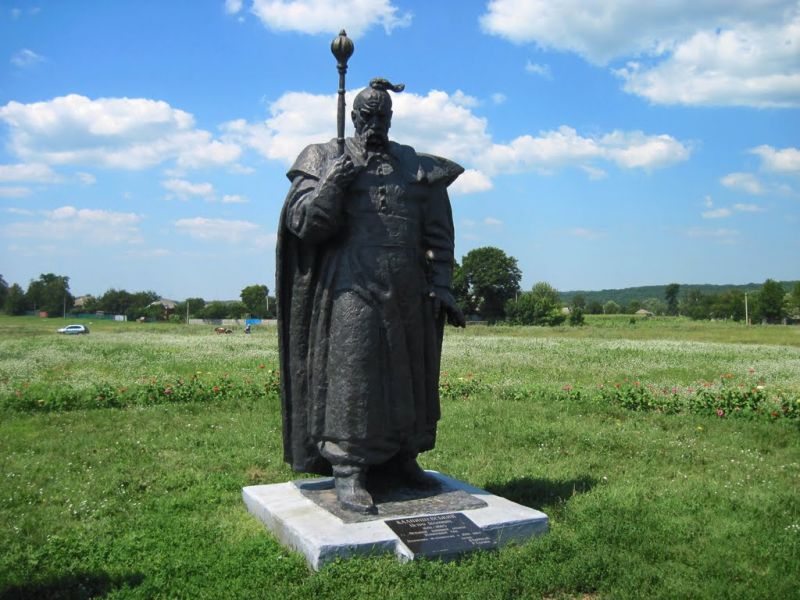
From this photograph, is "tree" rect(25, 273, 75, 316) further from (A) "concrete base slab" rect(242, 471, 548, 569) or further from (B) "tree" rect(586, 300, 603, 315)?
(A) "concrete base slab" rect(242, 471, 548, 569)

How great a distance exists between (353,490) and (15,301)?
302 feet

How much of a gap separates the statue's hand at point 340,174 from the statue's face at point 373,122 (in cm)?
46

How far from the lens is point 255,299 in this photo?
84.2 metres

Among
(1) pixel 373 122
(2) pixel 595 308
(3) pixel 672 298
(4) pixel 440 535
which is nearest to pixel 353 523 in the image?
(4) pixel 440 535

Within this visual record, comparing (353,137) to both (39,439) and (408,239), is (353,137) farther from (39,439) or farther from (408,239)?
(39,439)

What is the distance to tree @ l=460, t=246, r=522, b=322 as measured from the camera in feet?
222

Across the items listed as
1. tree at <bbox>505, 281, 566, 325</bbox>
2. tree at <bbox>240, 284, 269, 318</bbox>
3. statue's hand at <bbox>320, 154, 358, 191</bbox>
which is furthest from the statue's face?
tree at <bbox>240, 284, 269, 318</bbox>

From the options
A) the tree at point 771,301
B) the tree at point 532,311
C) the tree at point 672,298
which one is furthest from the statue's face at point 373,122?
the tree at point 672,298

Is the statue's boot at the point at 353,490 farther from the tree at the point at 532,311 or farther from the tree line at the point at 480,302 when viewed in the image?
the tree at the point at 532,311

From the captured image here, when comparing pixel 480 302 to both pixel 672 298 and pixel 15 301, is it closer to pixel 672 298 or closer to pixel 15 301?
pixel 15 301

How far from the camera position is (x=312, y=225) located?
19.2 feet

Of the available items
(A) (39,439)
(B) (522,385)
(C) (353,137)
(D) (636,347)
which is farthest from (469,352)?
(C) (353,137)

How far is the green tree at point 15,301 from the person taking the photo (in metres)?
85.9

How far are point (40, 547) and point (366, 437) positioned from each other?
2852 mm
